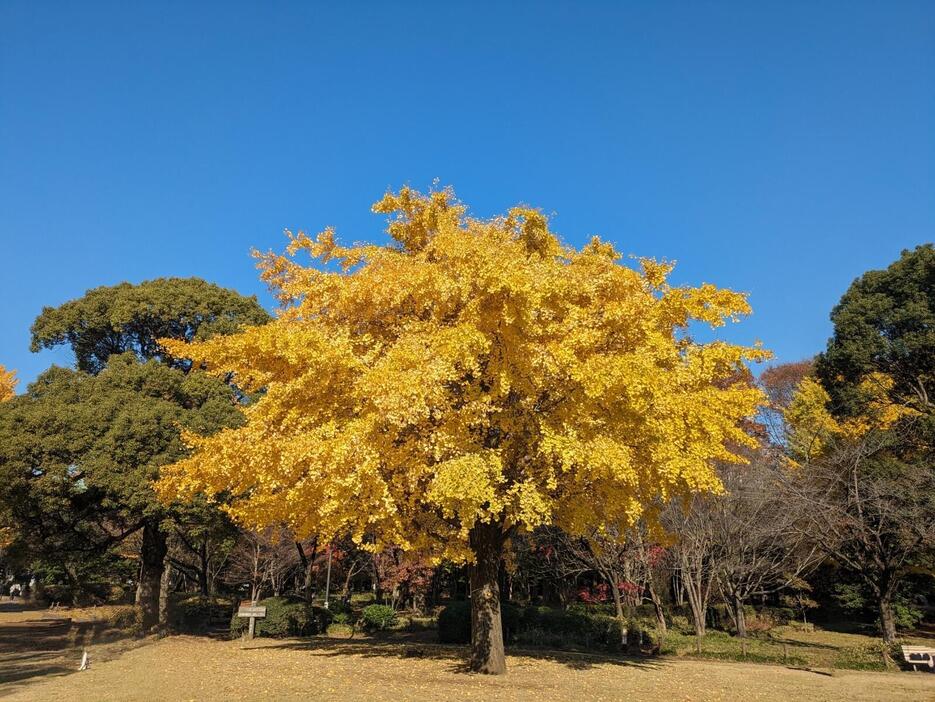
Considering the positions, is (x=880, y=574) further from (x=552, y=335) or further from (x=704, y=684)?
(x=552, y=335)

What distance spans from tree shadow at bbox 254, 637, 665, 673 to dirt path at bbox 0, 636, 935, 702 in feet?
0.18

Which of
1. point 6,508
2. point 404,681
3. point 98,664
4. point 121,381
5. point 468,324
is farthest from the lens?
point 121,381

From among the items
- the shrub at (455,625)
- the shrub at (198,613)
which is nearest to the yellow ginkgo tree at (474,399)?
the shrub at (455,625)

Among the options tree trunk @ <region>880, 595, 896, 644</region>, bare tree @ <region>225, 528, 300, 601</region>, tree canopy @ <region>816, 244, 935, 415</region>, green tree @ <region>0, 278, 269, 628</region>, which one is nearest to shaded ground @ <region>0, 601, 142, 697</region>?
green tree @ <region>0, 278, 269, 628</region>

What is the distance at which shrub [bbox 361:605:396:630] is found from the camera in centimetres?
2333

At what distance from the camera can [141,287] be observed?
22.0m

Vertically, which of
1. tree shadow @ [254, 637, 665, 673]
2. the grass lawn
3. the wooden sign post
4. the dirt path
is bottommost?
the grass lawn

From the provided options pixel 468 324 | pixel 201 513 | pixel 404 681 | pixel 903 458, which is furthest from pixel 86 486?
pixel 903 458

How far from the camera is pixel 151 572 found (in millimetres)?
20656

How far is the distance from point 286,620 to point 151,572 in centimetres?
518

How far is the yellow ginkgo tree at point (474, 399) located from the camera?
8.67 m

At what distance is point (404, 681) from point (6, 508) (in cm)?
1327

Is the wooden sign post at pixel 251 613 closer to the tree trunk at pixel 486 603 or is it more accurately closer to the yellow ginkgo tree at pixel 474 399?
the yellow ginkgo tree at pixel 474 399

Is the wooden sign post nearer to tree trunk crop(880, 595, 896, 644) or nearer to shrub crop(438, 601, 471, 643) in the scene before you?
shrub crop(438, 601, 471, 643)
